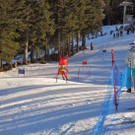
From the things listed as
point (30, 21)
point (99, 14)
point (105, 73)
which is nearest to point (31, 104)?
point (105, 73)

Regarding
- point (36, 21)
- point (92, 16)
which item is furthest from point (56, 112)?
point (92, 16)

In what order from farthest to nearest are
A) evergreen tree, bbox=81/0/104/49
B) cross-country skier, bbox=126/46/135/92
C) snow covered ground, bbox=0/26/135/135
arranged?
evergreen tree, bbox=81/0/104/49 < cross-country skier, bbox=126/46/135/92 < snow covered ground, bbox=0/26/135/135

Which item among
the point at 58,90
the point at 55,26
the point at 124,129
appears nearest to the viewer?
the point at 124,129

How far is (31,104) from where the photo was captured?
743 centimetres

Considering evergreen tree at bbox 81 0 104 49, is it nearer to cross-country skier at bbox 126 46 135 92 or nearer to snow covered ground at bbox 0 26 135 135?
snow covered ground at bbox 0 26 135 135

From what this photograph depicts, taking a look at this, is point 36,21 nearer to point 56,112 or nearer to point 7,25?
point 7,25

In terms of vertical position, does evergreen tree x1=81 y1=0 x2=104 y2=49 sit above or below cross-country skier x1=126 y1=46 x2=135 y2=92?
above

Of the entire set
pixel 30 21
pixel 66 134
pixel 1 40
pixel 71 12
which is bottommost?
pixel 66 134

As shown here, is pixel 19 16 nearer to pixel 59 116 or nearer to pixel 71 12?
pixel 71 12

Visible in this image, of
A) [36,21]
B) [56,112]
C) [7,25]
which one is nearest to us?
[56,112]

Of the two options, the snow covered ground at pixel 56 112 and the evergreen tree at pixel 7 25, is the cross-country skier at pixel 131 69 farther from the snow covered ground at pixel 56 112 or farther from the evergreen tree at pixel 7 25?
the evergreen tree at pixel 7 25

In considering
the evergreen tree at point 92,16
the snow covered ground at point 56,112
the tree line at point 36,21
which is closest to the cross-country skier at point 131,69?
the snow covered ground at point 56,112

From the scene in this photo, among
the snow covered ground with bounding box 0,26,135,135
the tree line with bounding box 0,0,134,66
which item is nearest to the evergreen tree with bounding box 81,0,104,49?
the tree line with bounding box 0,0,134,66

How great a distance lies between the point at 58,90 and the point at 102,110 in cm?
338
